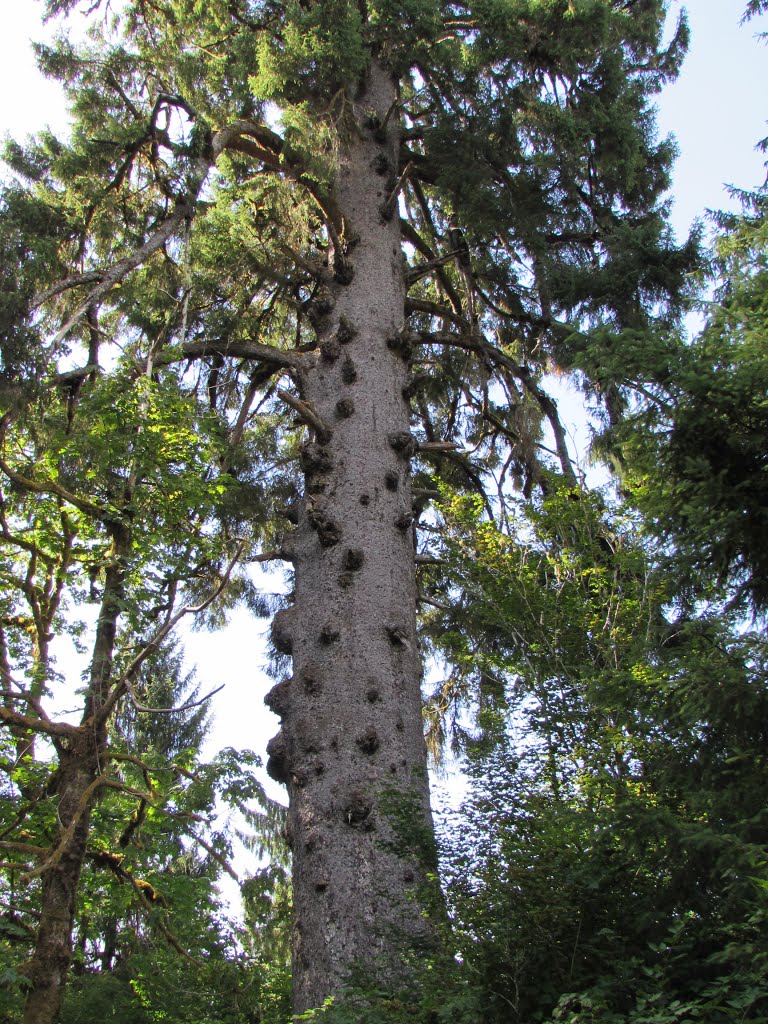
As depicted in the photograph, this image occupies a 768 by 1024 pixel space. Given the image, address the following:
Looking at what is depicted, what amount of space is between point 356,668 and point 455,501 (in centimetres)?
281

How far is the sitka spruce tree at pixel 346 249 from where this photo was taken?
6797mm

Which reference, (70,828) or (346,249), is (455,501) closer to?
(346,249)

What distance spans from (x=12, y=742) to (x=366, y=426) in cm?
520

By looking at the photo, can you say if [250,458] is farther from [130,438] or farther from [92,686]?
[92,686]

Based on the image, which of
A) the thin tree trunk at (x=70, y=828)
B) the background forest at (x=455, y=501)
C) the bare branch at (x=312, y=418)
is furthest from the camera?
the bare branch at (x=312, y=418)

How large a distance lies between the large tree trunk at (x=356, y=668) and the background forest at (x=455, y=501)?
0.31 meters

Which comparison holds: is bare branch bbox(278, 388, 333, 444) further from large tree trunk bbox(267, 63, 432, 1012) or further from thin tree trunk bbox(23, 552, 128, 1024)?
thin tree trunk bbox(23, 552, 128, 1024)

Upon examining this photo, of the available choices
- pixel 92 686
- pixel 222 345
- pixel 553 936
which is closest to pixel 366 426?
pixel 222 345

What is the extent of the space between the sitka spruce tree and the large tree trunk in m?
0.03

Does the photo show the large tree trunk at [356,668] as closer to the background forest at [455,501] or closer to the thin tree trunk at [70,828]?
the background forest at [455,501]

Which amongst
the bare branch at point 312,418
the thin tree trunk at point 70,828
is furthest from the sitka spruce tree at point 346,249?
the thin tree trunk at point 70,828

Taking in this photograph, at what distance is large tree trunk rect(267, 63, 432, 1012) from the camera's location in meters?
5.05

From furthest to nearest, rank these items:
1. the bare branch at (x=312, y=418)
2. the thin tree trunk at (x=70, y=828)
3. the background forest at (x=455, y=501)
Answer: the bare branch at (x=312, y=418)
the thin tree trunk at (x=70, y=828)
the background forest at (x=455, y=501)

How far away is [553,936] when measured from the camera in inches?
159
